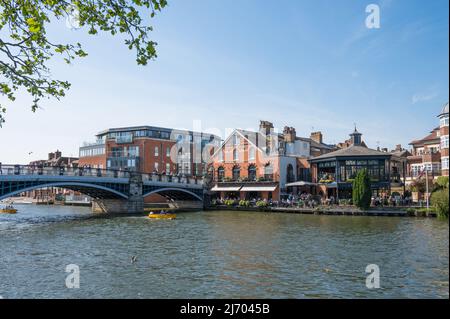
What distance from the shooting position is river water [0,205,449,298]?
Answer: 15789 mm

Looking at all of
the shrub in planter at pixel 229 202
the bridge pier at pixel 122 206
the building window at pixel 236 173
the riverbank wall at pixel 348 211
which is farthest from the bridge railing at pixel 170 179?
the riverbank wall at pixel 348 211

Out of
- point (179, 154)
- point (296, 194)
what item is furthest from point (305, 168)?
point (179, 154)

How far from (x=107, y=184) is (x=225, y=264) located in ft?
139

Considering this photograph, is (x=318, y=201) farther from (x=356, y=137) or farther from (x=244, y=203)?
(x=356, y=137)

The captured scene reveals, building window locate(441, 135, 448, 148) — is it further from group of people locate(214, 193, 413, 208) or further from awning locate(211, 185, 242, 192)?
awning locate(211, 185, 242, 192)

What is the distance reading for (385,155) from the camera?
2330 inches

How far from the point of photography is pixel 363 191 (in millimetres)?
51000

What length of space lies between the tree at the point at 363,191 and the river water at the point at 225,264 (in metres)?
18.2

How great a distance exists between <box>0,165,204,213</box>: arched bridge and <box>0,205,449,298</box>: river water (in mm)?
12565

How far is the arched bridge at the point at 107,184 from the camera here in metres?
43.6

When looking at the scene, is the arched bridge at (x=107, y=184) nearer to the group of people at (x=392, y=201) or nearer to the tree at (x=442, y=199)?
the group of people at (x=392, y=201)

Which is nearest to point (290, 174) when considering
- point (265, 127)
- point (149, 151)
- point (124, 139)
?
point (265, 127)

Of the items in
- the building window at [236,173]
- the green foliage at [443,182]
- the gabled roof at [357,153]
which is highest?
the gabled roof at [357,153]
